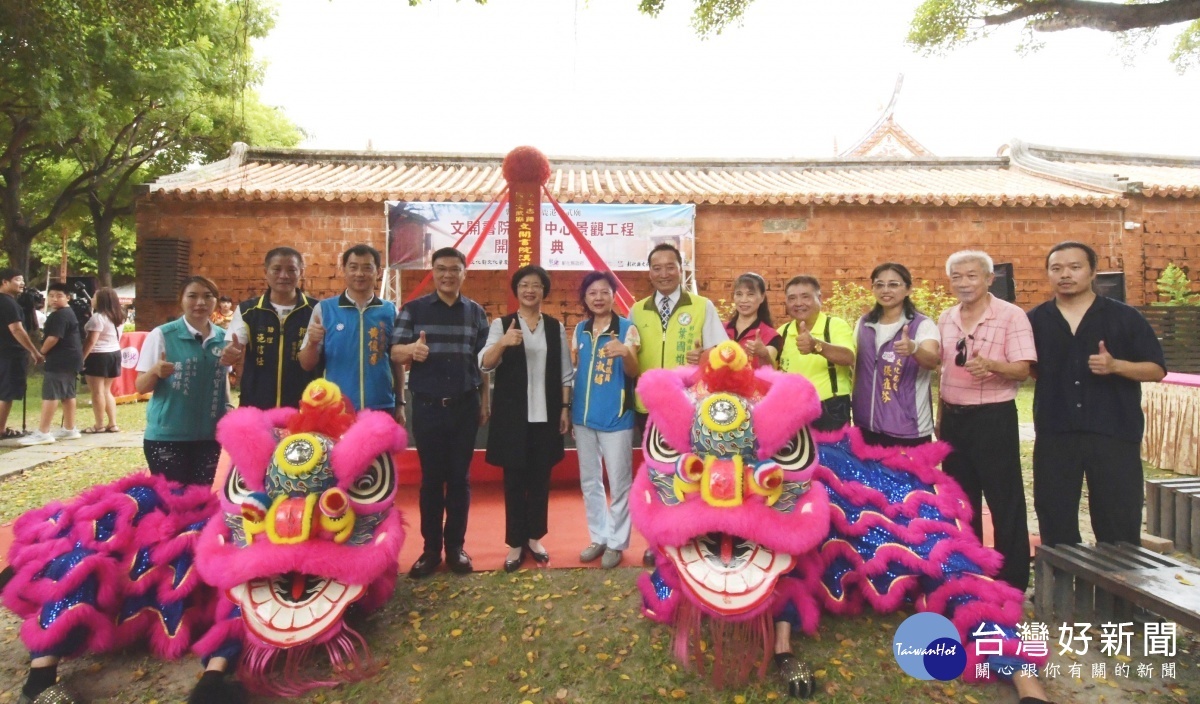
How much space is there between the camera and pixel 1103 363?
2582mm

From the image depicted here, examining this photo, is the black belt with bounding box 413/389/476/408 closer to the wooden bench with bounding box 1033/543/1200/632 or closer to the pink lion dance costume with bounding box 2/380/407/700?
the pink lion dance costume with bounding box 2/380/407/700

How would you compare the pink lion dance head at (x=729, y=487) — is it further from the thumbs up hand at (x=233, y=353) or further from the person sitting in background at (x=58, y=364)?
the person sitting in background at (x=58, y=364)

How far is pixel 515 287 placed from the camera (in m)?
3.25

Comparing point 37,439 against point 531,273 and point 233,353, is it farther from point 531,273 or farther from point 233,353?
point 531,273

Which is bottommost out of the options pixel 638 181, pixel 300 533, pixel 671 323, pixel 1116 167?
pixel 300 533

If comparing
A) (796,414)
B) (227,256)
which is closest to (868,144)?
(227,256)

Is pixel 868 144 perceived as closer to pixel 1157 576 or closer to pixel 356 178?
pixel 356 178

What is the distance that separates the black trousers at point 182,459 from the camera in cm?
292

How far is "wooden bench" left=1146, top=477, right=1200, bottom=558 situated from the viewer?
356 cm

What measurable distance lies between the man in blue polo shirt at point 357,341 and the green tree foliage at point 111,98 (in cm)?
141

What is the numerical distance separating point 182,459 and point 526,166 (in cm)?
284

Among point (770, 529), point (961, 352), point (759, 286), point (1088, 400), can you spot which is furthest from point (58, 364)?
point (1088, 400)

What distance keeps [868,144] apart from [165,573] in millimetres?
15121

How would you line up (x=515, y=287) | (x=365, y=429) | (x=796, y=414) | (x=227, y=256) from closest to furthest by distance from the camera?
(x=796, y=414) → (x=365, y=429) → (x=515, y=287) → (x=227, y=256)
